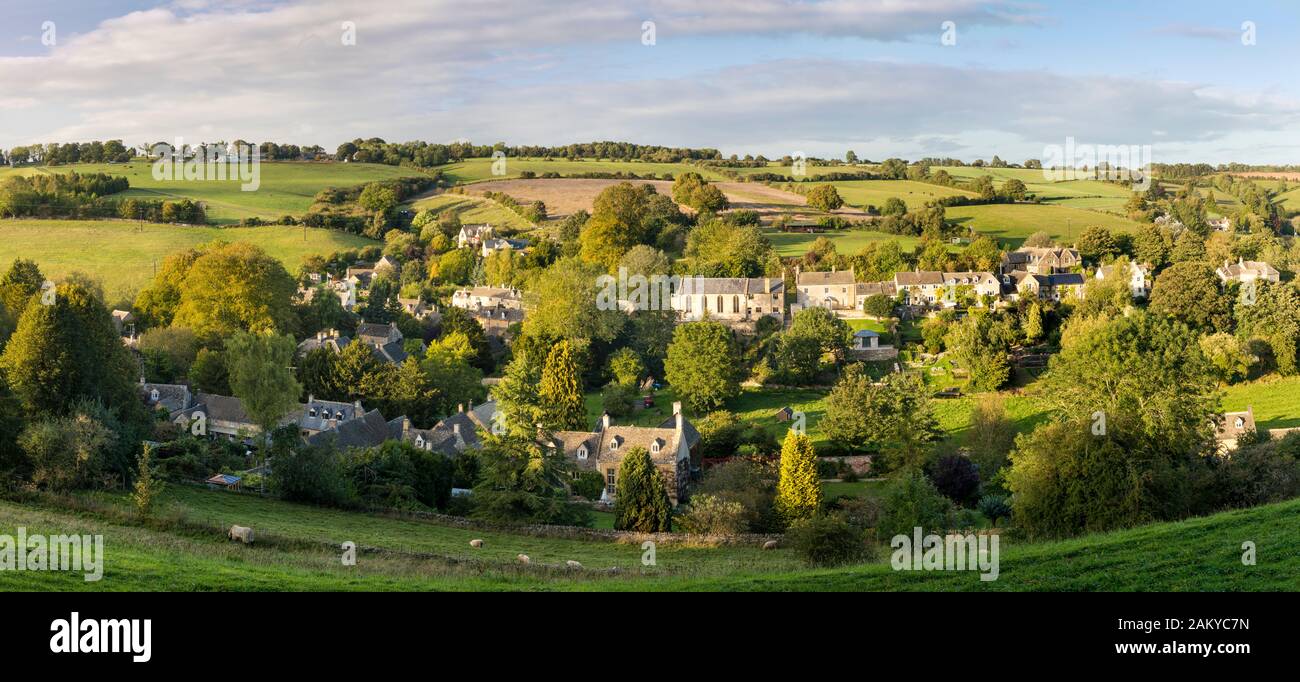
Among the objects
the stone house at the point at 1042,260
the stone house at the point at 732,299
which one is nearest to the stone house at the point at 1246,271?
the stone house at the point at 1042,260

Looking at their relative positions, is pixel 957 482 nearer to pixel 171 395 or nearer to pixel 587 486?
pixel 587 486

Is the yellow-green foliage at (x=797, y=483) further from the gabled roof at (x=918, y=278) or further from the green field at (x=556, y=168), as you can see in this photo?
the green field at (x=556, y=168)

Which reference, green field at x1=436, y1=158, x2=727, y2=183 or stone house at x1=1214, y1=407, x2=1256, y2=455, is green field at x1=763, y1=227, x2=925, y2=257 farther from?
stone house at x1=1214, y1=407, x2=1256, y2=455

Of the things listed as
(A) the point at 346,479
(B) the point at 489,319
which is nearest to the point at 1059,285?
(B) the point at 489,319

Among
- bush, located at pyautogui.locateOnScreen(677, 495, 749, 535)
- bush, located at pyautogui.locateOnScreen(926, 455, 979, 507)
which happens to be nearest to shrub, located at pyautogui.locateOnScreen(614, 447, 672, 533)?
bush, located at pyautogui.locateOnScreen(677, 495, 749, 535)
